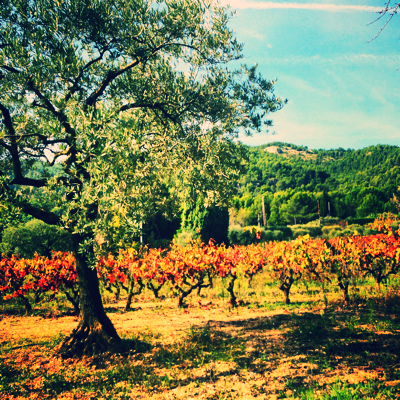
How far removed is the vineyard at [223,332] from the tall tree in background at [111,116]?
1.31m

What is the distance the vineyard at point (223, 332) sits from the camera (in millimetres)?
5137

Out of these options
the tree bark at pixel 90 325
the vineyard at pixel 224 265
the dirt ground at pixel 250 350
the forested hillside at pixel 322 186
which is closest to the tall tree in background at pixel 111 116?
the tree bark at pixel 90 325

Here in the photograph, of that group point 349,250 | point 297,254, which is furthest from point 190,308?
point 349,250

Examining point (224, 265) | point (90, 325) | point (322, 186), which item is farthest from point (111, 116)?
point (322, 186)

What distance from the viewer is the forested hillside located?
70312 mm

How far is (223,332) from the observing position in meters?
8.00

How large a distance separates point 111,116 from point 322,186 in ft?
327

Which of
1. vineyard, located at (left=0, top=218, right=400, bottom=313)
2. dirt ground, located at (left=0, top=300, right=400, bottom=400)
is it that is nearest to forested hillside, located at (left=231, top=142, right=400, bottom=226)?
vineyard, located at (left=0, top=218, right=400, bottom=313)

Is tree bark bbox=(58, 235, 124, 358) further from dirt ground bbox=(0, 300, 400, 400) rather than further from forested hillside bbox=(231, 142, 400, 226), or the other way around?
forested hillside bbox=(231, 142, 400, 226)

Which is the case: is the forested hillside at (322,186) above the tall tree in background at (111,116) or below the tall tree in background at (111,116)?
above

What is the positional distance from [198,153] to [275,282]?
9.06m

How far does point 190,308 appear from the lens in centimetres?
1109

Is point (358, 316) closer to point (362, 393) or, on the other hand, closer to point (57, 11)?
point (362, 393)

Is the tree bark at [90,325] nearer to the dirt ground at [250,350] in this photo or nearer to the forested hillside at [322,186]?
the dirt ground at [250,350]
